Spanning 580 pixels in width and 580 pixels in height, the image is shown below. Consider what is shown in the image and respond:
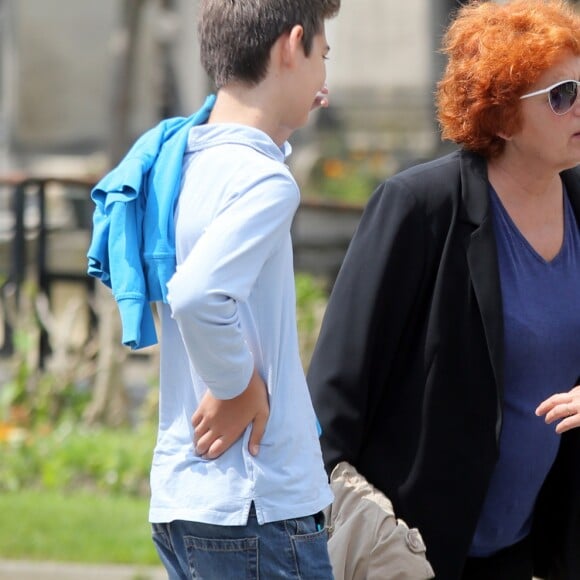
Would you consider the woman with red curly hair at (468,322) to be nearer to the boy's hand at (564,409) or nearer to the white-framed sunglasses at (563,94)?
the white-framed sunglasses at (563,94)

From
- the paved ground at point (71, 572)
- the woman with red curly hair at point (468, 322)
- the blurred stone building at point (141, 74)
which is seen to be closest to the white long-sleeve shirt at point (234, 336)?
the woman with red curly hair at point (468, 322)

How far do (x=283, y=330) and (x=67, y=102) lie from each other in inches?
891

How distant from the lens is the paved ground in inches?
205

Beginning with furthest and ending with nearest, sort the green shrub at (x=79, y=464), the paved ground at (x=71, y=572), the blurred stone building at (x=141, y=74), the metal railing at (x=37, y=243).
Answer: the blurred stone building at (x=141, y=74) < the metal railing at (x=37, y=243) < the green shrub at (x=79, y=464) < the paved ground at (x=71, y=572)

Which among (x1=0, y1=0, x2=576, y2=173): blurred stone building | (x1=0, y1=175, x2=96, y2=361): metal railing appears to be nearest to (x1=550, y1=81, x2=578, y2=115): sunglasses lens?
(x1=0, y1=175, x2=96, y2=361): metal railing

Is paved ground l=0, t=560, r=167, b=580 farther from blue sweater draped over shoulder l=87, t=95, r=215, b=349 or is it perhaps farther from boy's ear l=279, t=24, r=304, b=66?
boy's ear l=279, t=24, r=304, b=66

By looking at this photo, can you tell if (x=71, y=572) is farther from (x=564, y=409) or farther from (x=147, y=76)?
(x=147, y=76)

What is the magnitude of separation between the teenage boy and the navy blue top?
755 millimetres

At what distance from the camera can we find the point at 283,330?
7.70 ft

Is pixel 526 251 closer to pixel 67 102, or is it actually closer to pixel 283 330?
pixel 283 330

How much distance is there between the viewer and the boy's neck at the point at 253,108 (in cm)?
235

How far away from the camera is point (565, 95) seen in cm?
298

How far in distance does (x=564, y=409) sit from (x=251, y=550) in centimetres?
83

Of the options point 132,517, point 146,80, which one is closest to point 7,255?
point 132,517
